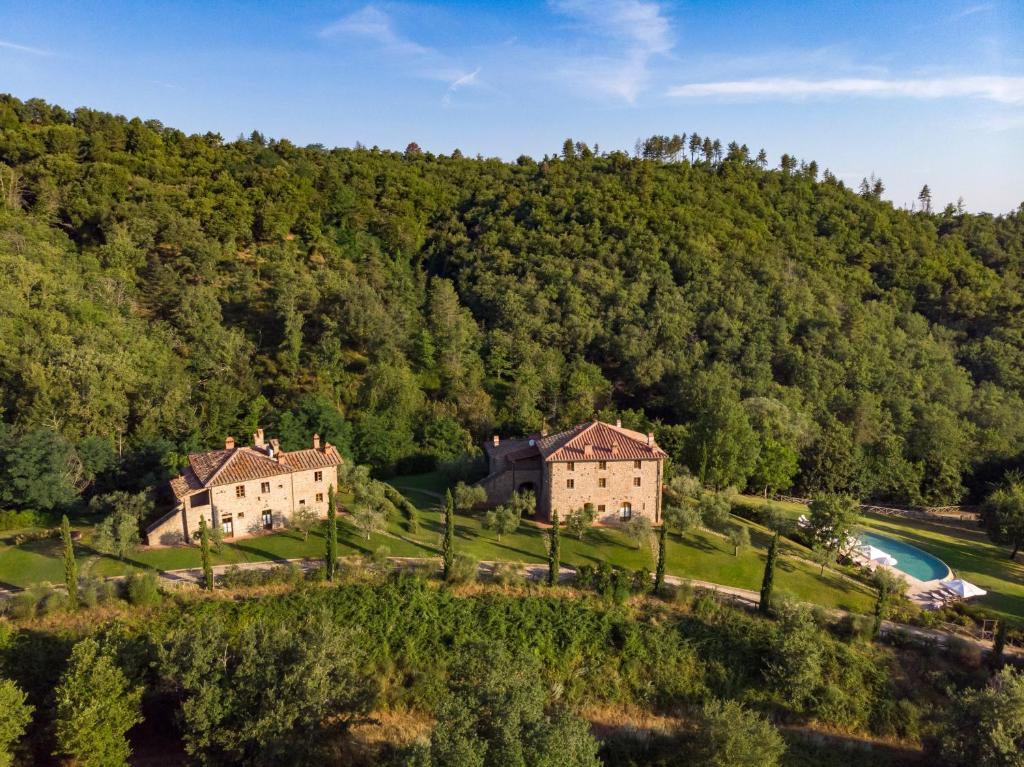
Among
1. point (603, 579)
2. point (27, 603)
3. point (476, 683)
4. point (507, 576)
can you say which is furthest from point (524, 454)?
point (27, 603)

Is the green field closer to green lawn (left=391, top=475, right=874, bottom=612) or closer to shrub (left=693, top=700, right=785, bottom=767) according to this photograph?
green lawn (left=391, top=475, right=874, bottom=612)

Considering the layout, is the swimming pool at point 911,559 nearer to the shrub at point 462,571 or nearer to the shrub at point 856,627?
the shrub at point 856,627

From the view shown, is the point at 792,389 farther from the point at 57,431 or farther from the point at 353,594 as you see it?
the point at 57,431

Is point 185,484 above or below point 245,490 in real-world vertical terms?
above

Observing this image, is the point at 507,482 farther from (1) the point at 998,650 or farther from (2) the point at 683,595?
(1) the point at 998,650

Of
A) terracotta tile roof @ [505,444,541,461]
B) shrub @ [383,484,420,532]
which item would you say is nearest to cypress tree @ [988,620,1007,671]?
terracotta tile roof @ [505,444,541,461]

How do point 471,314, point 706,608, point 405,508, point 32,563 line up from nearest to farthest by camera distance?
1. point 706,608
2. point 32,563
3. point 405,508
4. point 471,314

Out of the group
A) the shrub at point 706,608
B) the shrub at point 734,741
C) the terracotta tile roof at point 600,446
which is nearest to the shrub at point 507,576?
the terracotta tile roof at point 600,446

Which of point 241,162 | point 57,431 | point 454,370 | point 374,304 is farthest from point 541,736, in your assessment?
point 241,162
